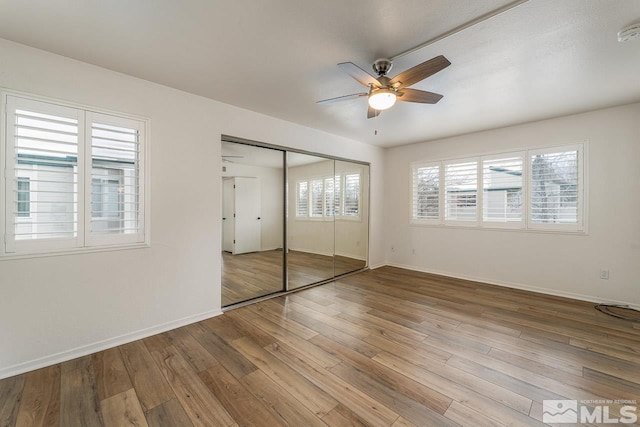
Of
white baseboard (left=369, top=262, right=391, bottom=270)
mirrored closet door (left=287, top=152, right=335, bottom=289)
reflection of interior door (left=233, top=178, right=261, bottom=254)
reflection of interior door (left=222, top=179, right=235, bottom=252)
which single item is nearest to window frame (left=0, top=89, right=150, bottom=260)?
reflection of interior door (left=222, top=179, right=235, bottom=252)

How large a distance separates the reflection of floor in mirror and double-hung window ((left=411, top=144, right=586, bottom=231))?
7.59ft

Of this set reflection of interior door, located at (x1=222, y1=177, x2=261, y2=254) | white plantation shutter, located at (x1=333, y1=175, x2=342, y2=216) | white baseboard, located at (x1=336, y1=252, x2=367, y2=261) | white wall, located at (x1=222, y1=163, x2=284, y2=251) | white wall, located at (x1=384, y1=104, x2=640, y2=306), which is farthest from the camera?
white baseboard, located at (x1=336, y1=252, x2=367, y2=261)

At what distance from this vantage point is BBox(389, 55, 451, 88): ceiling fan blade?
1761 millimetres

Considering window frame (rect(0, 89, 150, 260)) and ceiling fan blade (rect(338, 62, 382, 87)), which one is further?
window frame (rect(0, 89, 150, 260))

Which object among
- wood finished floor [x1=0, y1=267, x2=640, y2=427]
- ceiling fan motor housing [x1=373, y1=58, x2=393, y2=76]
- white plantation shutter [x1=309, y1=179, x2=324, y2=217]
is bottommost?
wood finished floor [x1=0, y1=267, x2=640, y2=427]

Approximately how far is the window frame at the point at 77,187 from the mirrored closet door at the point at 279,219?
1.09 meters

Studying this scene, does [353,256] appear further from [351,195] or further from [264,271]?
[264,271]

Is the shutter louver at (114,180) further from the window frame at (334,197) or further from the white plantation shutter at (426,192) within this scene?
the white plantation shutter at (426,192)

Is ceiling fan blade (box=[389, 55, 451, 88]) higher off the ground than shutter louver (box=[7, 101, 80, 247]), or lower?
higher

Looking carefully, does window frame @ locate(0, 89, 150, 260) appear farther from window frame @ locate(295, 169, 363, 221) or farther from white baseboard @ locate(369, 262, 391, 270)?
white baseboard @ locate(369, 262, 391, 270)

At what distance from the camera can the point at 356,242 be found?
5.00 meters

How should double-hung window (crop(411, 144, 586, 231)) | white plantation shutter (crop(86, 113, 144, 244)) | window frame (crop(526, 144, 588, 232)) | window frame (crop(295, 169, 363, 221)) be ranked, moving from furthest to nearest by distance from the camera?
window frame (crop(295, 169, 363, 221)) → double-hung window (crop(411, 144, 586, 231)) → window frame (crop(526, 144, 588, 232)) → white plantation shutter (crop(86, 113, 144, 244))

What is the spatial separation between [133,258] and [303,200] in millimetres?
2355

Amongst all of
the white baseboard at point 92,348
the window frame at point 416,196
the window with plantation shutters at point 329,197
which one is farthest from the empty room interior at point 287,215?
the window frame at point 416,196
